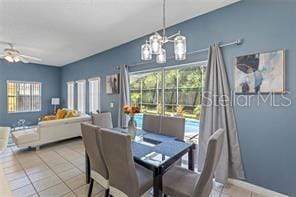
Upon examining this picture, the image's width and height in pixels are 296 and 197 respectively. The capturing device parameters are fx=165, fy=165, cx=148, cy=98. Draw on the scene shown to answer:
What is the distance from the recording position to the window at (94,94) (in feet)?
18.1

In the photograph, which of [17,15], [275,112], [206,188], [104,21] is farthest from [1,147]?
[275,112]

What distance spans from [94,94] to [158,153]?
457cm

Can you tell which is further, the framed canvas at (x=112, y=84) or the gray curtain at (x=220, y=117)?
the framed canvas at (x=112, y=84)

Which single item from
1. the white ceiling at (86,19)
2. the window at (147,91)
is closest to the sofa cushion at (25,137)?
the white ceiling at (86,19)

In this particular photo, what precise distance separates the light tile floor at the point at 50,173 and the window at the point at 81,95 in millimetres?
2434

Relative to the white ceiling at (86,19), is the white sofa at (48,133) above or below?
below

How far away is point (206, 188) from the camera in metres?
1.49

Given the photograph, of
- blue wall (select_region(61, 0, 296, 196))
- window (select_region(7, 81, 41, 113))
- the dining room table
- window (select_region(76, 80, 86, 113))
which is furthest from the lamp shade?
blue wall (select_region(61, 0, 296, 196))

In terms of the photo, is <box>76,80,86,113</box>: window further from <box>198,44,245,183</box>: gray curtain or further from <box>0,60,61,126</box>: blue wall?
<box>198,44,245,183</box>: gray curtain

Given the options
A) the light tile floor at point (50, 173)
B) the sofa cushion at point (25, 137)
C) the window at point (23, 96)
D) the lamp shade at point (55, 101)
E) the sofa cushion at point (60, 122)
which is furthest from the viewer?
the lamp shade at point (55, 101)

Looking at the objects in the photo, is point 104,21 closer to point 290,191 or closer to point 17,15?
point 17,15

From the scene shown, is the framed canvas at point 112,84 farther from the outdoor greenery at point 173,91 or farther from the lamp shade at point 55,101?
the lamp shade at point 55,101

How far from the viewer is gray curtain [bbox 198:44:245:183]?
246 cm

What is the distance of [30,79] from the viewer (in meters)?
7.05
